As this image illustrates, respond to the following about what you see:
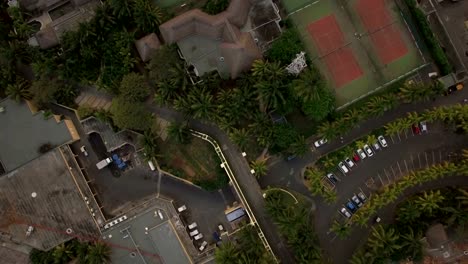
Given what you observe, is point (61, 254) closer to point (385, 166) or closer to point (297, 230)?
point (297, 230)

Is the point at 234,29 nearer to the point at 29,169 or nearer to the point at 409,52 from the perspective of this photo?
the point at 409,52

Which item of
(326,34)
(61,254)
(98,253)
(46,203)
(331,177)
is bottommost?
(331,177)

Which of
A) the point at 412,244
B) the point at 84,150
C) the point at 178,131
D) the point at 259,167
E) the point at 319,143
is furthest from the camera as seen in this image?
the point at 84,150

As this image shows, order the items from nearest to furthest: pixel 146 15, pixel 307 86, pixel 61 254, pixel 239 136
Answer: pixel 307 86 → pixel 239 136 → pixel 146 15 → pixel 61 254

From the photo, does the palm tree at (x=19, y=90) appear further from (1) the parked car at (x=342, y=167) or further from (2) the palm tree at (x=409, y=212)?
(2) the palm tree at (x=409, y=212)

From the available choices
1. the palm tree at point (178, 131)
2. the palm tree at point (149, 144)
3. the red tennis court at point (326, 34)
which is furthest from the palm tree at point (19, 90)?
the red tennis court at point (326, 34)

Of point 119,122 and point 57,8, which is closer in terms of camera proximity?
point 119,122

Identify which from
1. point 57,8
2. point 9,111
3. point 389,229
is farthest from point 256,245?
point 57,8

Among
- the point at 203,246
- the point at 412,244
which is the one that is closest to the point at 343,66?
the point at 412,244
